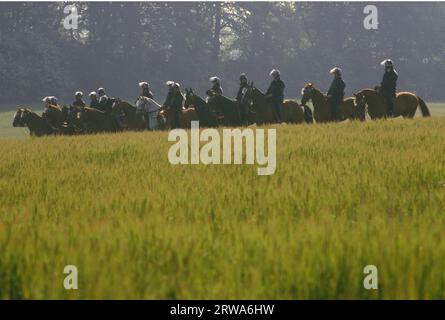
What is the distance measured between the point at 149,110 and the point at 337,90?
18.4 feet

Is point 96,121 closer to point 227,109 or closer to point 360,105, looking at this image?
point 227,109

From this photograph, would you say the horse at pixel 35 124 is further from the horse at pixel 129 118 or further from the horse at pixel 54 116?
the horse at pixel 129 118

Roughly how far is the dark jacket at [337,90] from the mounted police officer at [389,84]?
1146 mm

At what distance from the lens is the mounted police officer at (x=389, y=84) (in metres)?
20.4

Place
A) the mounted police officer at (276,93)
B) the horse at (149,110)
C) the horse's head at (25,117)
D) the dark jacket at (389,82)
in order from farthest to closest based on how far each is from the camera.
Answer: the horse's head at (25,117), the horse at (149,110), the mounted police officer at (276,93), the dark jacket at (389,82)

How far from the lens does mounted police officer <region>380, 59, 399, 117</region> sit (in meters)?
20.4

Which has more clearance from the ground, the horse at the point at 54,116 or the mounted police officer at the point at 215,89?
the mounted police officer at the point at 215,89

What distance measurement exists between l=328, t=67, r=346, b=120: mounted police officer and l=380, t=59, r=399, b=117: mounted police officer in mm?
1161

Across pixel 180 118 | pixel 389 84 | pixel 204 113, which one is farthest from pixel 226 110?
pixel 389 84

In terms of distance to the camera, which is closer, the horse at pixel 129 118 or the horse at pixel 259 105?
the horse at pixel 259 105

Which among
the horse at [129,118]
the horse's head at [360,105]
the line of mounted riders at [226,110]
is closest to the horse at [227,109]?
the line of mounted riders at [226,110]

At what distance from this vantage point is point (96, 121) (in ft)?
73.2

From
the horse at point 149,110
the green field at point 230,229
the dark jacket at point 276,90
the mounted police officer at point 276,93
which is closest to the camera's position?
the green field at point 230,229
